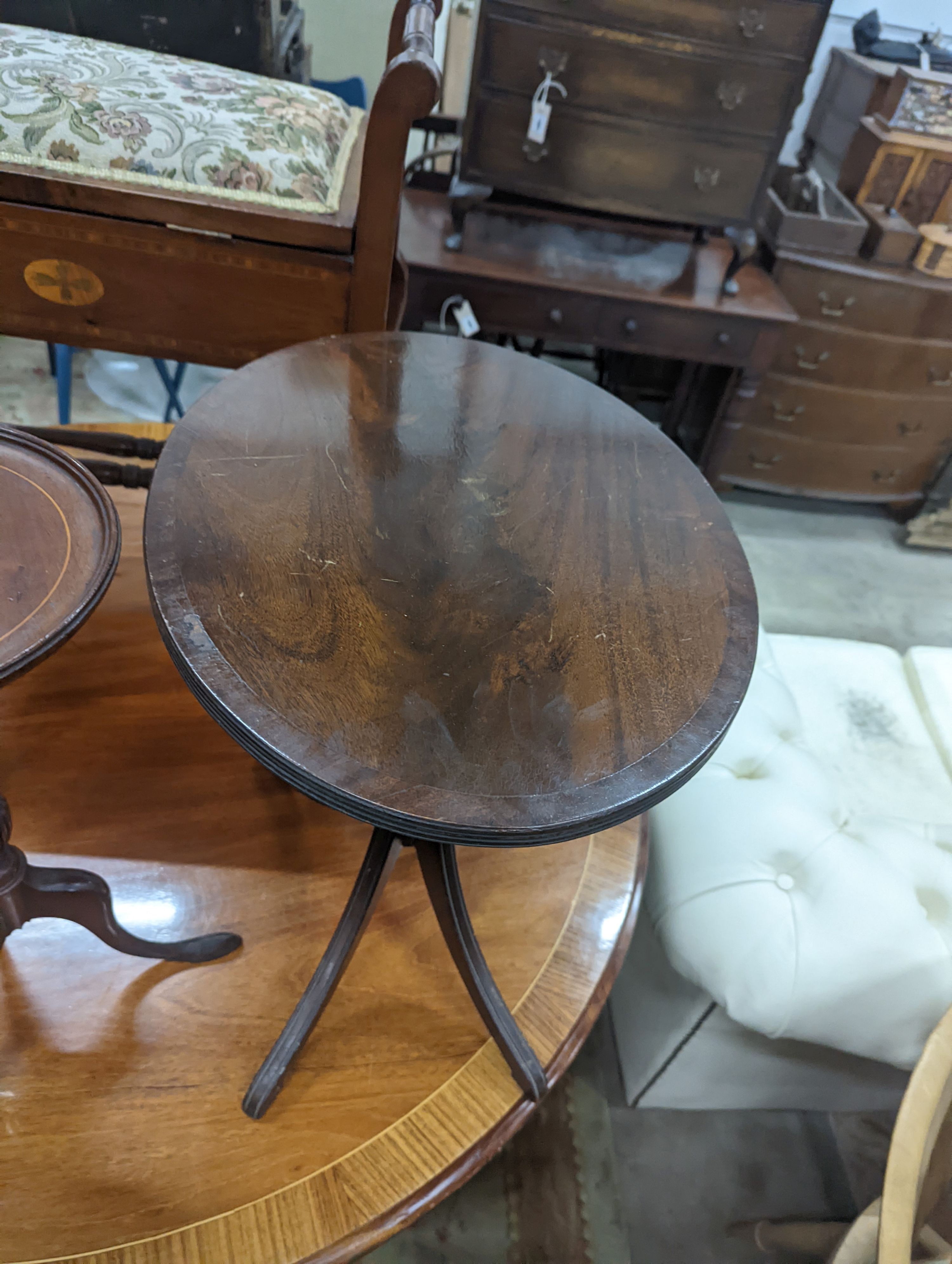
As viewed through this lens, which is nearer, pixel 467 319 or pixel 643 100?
pixel 643 100

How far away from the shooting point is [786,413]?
2.34m

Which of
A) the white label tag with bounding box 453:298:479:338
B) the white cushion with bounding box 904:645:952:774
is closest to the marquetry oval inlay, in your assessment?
the white label tag with bounding box 453:298:479:338

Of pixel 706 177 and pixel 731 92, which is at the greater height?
pixel 731 92

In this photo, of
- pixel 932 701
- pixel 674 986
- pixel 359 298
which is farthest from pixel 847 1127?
pixel 359 298

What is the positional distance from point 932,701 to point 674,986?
737 millimetres

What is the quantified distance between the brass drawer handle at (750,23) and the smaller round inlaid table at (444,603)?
1.00m

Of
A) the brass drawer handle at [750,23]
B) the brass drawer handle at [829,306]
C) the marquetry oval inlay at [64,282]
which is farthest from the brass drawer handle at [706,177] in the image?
the marquetry oval inlay at [64,282]

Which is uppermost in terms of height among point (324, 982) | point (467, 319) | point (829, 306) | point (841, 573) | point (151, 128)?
point (151, 128)

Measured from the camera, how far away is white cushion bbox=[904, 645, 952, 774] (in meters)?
1.38

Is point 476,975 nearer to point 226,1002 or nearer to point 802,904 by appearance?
point 226,1002

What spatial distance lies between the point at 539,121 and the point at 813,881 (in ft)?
5.07

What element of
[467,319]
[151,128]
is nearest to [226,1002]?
[151,128]

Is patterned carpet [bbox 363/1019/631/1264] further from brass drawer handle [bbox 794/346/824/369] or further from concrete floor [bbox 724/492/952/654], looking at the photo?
brass drawer handle [bbox 794/346/824/369]

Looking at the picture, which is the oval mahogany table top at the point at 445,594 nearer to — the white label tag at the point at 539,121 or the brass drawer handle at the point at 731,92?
the white label tag at the point at 539,121
